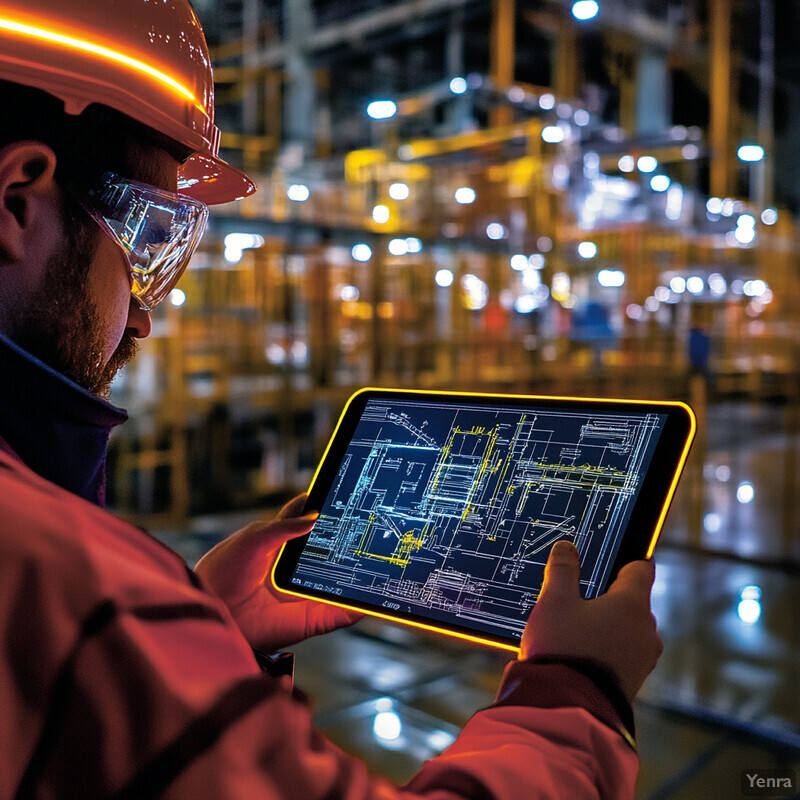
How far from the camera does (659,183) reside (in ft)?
46.8

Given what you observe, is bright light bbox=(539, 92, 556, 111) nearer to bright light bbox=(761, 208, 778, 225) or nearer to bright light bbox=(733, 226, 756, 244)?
bright light bbox=(733, 226, 756, 244)

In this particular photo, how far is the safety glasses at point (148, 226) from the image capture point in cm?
101

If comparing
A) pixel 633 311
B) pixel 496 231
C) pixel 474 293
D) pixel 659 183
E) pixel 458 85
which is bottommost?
pixel 633 311

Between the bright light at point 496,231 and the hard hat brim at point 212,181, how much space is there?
33.1 feet

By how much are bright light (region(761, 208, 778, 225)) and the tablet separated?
13.2 meters

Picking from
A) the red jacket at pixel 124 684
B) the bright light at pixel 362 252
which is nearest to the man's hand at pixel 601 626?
the red jacket at pixel 124 684

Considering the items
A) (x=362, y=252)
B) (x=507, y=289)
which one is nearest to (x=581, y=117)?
(x=507, y=289)

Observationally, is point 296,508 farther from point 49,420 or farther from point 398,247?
point 398,247

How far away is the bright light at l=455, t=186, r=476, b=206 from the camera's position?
42.3 ft

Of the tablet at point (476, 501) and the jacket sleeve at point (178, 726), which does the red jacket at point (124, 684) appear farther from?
the tablet at point (476, 501)

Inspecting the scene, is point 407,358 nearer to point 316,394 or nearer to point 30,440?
point 316,394

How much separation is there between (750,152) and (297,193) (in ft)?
22.4

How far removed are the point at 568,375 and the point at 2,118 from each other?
455 inches

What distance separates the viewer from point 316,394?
8.83m
